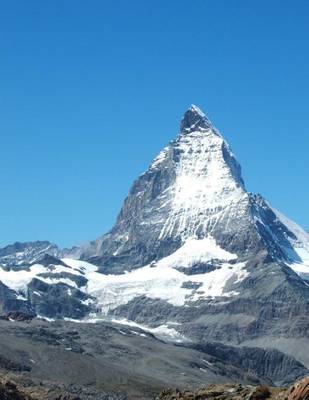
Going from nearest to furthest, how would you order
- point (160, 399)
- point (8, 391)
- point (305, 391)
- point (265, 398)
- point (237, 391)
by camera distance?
1. point (305, 391)
2. point (265, 398)
3. point (237, 391)
4. point (160, 399)
5. point (8, 391)

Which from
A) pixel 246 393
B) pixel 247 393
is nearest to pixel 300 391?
pixel 247 393

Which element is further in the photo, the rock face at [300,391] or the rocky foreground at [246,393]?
the rocky foreground at [246,393]

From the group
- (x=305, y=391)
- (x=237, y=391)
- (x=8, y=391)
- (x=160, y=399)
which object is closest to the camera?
(x=305, y=391)

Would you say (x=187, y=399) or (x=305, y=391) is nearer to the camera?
(x=305, y=391)

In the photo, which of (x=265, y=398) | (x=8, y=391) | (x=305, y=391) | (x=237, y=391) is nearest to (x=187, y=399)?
(x=237, y=391)

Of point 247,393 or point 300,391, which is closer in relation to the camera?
point 300,391

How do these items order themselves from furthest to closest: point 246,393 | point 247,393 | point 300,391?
1. point 246,393
2. point 247,393
3. point 300,391

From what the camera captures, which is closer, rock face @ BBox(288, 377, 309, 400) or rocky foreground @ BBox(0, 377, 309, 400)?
rock face @ BBox(288, 377, 309, 400)

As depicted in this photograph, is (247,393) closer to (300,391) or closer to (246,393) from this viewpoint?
(246,393)

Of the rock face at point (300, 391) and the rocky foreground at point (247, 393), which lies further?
the rocky foreground at point (247, 393)

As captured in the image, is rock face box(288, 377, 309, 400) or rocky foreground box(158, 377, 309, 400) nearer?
rock face box(288, 377, 309, 400)

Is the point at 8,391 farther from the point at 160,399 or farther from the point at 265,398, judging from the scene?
the point at 265,398
